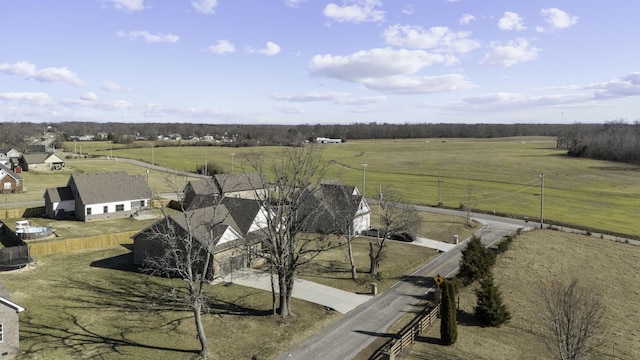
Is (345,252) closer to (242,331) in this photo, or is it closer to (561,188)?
(242,331)

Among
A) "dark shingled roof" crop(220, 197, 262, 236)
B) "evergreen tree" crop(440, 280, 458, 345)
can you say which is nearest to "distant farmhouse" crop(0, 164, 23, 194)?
"dark shingled roof" crop(220, 197, 262, 236)

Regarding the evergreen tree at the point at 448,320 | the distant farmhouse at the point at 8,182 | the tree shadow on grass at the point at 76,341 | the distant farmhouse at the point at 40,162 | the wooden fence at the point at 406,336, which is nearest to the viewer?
the tree shadow on grass at the point at 76,341

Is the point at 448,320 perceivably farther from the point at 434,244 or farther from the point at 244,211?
the point at 434,244

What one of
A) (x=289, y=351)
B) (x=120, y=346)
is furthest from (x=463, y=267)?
(x=120, y=346)

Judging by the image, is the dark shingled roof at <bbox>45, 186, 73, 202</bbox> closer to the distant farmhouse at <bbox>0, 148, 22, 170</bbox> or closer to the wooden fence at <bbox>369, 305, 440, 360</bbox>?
the wooden fence at <bbox>369, 305, 440, 360</bbox>

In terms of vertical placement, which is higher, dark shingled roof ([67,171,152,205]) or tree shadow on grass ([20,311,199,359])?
dark shingled roof ([67,171,152,205])

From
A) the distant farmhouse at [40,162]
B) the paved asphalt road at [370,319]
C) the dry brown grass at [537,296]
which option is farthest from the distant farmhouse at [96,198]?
the distant farmhouse at [40,162]

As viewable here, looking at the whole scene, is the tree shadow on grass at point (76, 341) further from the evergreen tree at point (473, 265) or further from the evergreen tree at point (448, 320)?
the evergreen tree at point (473, 265)
